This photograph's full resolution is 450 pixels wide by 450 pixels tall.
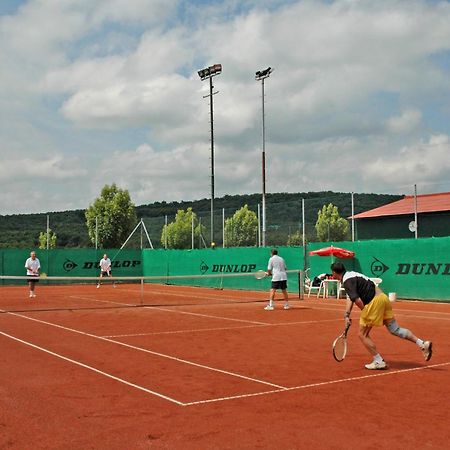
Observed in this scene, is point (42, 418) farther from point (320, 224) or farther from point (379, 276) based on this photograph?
point (320, 224)

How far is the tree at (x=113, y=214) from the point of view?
175ft

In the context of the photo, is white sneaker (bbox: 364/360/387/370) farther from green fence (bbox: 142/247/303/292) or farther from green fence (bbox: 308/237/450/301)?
green fence (bbox: 142/247/303/292)

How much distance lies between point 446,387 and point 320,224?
35318 mm

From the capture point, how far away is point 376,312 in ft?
26.5

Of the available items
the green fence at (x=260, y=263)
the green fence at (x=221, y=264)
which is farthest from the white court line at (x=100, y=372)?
the green fence at (x=221, y=264)

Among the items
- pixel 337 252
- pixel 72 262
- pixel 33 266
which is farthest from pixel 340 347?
pixel 72 262

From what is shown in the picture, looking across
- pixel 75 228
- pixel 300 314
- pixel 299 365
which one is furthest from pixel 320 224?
pixel 75 228

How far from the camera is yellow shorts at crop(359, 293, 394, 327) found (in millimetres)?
8078

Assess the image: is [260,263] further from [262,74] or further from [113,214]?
[113,214]

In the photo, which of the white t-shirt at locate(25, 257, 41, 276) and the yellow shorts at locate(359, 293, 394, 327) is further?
the white t-shirt at locate(25, 257, 41, 276)

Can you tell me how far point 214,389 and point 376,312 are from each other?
2.46m

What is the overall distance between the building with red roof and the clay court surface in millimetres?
25393

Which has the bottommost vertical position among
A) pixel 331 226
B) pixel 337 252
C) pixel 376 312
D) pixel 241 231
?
pixel 376 312

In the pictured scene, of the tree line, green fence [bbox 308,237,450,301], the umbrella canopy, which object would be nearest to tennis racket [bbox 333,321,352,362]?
green fence [bbox 308,237,450,301]
